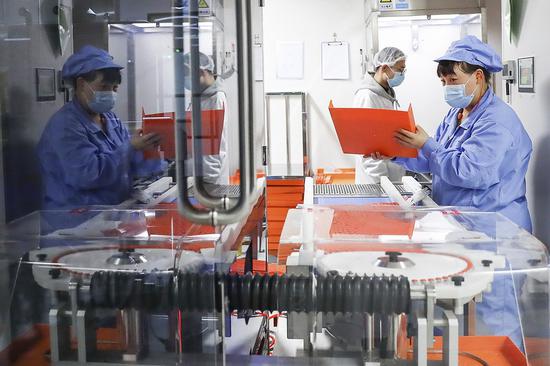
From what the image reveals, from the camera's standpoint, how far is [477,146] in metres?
Result: 2.58

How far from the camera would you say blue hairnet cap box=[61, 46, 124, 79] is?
1723 mm

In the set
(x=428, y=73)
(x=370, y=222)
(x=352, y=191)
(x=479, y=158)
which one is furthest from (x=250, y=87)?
(x=428, y=73)

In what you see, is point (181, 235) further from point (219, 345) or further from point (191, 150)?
point (191, 150)

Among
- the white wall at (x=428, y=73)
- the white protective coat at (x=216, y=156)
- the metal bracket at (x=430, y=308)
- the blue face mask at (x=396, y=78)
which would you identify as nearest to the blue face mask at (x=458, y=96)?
the blue face mask at (x=396, y=78)

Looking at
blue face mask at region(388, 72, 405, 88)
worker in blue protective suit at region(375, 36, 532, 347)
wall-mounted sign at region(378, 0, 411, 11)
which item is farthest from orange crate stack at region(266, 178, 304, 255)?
worker in blue protective suit at region(375, 36, 532, 347)

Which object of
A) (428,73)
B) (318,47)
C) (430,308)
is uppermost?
(318,47)

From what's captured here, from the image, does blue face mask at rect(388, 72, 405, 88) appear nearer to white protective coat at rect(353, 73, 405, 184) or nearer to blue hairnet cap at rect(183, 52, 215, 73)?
white protective coat at rect(353, 73, 405, 184)

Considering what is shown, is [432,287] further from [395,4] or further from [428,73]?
[428,73]

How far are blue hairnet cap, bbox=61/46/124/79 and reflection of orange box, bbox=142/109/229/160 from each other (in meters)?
0.18

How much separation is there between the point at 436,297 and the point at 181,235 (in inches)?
24.7

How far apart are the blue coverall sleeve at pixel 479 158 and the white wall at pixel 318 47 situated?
3221 millimetres

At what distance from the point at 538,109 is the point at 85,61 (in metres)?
1.96

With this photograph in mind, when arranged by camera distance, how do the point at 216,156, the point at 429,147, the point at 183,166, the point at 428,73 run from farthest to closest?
the point at 428,73 < the point at 429,147 < the point at 216,156 < the point at 183,166

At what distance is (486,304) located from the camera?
1584 millimetres
